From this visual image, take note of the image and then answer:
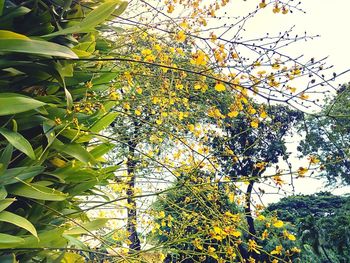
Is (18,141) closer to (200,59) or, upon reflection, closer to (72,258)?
(72,258)

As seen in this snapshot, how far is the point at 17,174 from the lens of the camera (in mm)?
774

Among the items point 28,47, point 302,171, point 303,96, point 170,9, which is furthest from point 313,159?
point 28,47

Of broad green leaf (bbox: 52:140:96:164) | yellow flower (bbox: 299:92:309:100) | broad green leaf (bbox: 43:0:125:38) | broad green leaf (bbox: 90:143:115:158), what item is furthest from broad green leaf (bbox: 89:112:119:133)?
yellow flower (bbox: 299:92:309:100)

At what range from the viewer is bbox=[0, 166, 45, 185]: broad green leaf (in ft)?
2.56

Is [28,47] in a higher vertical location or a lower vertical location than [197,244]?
higher

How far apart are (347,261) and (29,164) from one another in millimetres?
4356

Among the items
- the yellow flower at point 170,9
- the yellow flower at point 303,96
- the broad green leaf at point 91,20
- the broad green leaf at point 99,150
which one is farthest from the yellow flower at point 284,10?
the broad green leaf at point 99,150

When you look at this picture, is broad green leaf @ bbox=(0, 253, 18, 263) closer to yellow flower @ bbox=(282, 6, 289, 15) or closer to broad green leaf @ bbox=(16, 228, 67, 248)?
broad green leaf @ bbox=(16, 228, 67, 248)

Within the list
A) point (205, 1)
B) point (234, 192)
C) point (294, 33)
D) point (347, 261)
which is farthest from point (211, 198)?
point (347, 261)

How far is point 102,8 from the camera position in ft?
3.03

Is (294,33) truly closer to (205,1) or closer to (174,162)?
(205,1)

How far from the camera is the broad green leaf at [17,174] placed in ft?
2.56

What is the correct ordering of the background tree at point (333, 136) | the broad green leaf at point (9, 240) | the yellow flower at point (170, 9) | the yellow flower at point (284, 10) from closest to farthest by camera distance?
the broad green leaf at point (9, 240) < the background tree at point (333, 136) < the yellow flower at point (284, 10) < the yellow flower at point (170, 9)

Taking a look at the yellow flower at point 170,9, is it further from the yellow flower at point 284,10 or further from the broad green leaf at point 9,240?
the broad green leaf at point 9,240
